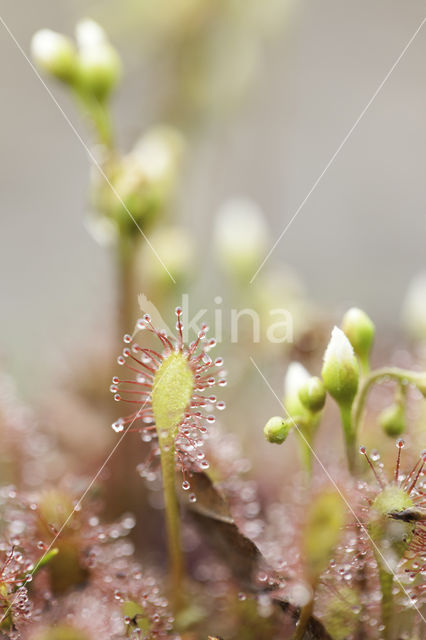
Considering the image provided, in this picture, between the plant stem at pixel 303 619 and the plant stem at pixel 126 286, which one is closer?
the plant stem at pixel 303 619

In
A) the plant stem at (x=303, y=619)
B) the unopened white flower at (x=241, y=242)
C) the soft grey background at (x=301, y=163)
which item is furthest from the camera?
the soft grey background at (x=301, y=163)

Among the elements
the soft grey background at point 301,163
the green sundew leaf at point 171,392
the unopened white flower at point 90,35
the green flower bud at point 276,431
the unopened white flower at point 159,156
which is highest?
the unopened white flower at point 90,35

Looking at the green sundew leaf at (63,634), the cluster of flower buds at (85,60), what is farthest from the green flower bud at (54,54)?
the green sundew leaf at (63,634)

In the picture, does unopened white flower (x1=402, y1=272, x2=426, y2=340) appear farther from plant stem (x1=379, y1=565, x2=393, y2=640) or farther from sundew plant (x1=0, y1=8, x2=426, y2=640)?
plant stem (x1=379, y1=565, x2=393, y2=640)

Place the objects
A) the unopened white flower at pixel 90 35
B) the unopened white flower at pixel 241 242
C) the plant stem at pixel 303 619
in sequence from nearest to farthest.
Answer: the plant stem at pixel 303 619 < the unopened white flower at pixel 90 35 < the unopened white flower at pixel 241 242

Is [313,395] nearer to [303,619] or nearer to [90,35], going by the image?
[303,619]

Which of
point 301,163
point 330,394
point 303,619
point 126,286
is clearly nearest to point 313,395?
point 330,394

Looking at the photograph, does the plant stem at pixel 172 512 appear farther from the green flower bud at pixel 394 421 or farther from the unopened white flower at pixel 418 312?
the unopened white flower at pixel 418 312

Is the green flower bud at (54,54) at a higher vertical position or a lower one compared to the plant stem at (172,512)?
higher
